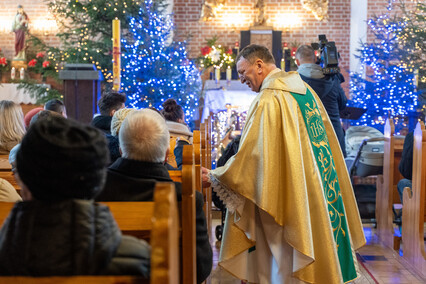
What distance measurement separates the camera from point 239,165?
3.31m

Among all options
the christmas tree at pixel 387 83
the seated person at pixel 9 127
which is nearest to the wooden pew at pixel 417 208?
the seated person at pixel 9 127

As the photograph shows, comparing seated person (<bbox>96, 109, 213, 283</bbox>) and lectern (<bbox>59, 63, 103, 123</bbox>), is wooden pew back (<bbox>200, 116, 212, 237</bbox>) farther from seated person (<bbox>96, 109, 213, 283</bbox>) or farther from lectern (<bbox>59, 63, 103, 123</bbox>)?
lectern (<bbox>59, 63, 103, 123</bbox>)

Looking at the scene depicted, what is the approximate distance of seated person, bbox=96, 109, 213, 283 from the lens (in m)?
2.28

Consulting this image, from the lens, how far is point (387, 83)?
1002 centimetres

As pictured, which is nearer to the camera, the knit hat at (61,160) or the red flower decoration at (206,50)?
the knit hat at (61,160)

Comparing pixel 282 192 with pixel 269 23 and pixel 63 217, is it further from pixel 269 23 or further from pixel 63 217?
pixel 269 23

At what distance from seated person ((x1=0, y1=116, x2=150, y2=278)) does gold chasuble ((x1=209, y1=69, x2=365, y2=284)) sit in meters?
1.88

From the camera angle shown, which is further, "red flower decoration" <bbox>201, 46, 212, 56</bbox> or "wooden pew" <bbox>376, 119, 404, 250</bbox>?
"red flower decoration" <bbox>201, 46, 212, 56</bbox>

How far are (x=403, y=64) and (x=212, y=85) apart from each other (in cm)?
356

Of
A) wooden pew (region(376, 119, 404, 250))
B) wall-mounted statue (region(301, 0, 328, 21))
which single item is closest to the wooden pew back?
wooden pew (region(376, 119, 404, 250))

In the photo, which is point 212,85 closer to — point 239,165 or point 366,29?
point 366,29

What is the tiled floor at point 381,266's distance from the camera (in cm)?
441

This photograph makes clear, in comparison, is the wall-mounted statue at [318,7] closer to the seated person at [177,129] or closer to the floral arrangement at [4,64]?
the floral arrangement at [4,64]

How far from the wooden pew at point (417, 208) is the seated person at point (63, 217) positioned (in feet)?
11.8
